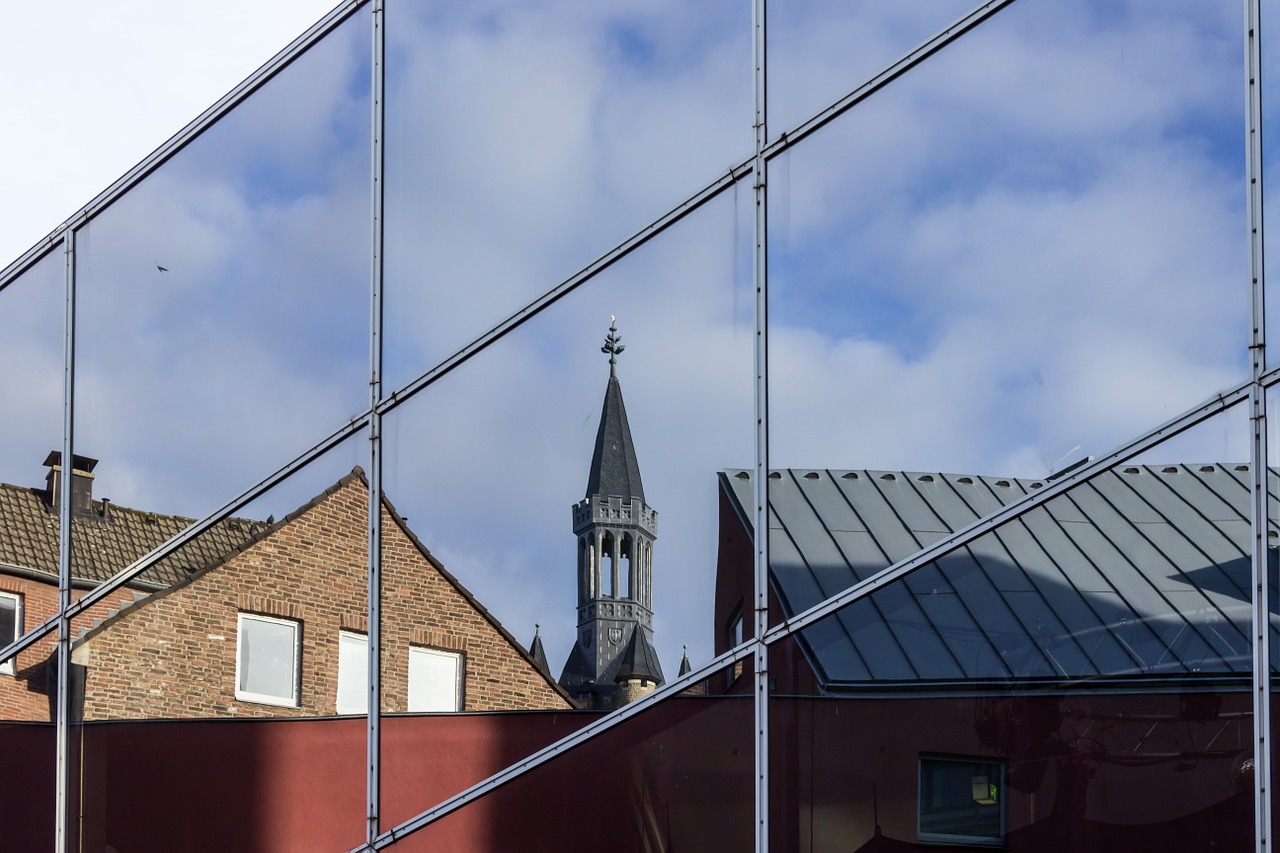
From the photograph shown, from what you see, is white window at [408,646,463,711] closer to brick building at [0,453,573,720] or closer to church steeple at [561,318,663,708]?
brick building at [0,453,573,720]

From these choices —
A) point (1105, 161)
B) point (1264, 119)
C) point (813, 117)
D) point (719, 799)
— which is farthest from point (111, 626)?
point (1264, 119)

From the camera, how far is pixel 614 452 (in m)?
7.82

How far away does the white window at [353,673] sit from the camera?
27.8 ft

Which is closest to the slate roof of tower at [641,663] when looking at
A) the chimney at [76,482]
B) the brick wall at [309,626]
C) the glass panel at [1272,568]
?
the brick wall at [309,626]

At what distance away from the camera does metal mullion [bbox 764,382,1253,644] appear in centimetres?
629

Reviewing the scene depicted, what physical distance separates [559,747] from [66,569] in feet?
13.5

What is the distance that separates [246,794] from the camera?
28.1 feet

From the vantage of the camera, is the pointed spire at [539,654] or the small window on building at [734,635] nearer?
the small window on building at [734,635]

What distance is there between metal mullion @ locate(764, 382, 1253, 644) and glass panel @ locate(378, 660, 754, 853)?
Result: 48 centimetres

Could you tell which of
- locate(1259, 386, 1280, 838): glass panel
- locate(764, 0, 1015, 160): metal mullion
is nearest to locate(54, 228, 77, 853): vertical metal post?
locate(764, 0, 1015, 160): metal mullion

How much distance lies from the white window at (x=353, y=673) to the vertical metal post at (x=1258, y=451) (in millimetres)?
4352

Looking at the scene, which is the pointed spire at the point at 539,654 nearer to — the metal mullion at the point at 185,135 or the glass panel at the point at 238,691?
the glass panel at the point at 238,691

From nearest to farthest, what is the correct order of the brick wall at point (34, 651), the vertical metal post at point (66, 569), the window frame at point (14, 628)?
the vertical metal post at point (66, 569), the brick wall at point (34, 651), the window frame at point (14, 628)

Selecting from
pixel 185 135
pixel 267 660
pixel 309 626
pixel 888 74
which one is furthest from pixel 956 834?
pixel 185 135
